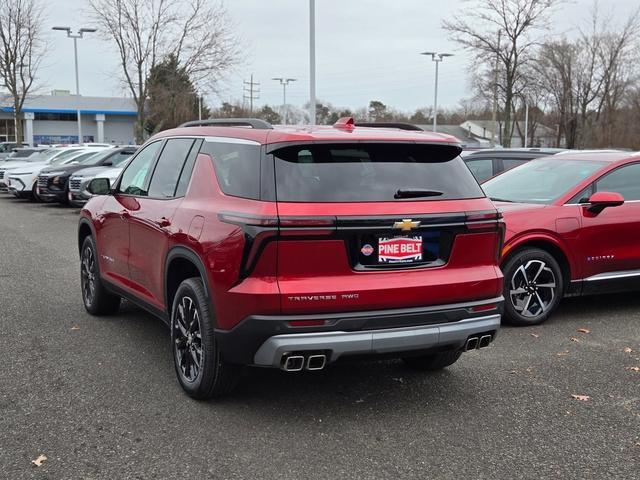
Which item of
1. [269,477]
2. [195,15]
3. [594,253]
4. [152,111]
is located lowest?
[269,477]

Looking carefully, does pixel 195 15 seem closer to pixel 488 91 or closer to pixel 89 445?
pixel 488 91

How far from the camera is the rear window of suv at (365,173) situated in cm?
385

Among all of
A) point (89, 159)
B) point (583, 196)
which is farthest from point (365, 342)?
point (89, 159)

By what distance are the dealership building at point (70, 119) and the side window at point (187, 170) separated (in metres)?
71.0

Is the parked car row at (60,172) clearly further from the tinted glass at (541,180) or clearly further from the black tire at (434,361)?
the black tire at (434,361)

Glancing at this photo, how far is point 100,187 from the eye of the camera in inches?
242

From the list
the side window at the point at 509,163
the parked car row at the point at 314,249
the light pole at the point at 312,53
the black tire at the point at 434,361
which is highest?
the light pole at the point at 312,53

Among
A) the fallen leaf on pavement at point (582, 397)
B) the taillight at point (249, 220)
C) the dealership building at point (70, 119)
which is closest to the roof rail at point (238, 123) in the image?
the taillight at point (249, 220)

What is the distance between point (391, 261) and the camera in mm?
3936

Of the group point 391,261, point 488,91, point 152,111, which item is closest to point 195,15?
point 152,111

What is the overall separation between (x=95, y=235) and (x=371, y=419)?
3.45 meters

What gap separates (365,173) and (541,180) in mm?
3776

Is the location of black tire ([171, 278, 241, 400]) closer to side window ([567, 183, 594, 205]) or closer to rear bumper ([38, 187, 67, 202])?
A: side window ([567, 183, 594, 205])

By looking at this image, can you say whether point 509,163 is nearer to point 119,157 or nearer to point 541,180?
point 541,180
